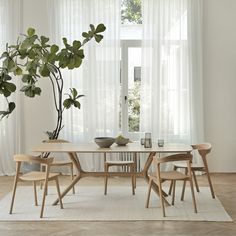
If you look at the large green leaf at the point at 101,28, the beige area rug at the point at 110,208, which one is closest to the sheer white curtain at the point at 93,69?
the large green leaf at the point at 101,28

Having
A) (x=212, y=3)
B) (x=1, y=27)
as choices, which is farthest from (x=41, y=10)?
(x=212, y=3)

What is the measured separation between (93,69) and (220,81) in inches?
83.6

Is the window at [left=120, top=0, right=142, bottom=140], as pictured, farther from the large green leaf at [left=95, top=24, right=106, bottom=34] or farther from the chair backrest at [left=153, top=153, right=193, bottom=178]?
the chair backrest at [left=153, top=153, right=193, bottom=178]

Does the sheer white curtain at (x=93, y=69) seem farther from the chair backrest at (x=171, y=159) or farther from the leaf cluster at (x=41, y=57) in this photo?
the chair backrest at (x=171, y=159)

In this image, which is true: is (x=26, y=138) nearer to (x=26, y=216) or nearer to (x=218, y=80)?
(x=26, y=216)

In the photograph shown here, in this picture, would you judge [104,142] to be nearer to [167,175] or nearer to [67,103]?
[167,175]

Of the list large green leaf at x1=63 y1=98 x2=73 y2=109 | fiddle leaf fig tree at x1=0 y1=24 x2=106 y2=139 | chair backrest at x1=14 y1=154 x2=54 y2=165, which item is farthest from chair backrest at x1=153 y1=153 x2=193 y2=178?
large green leaf at x1=63 y1=98 x2=73 y2=109

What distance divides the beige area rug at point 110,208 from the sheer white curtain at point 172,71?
144cm

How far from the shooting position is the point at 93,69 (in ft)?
22.7

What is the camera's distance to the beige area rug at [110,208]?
4.55 metres

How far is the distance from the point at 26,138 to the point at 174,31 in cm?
306

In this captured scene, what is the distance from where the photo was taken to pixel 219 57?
22.9ft

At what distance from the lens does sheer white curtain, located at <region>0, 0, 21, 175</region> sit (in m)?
6.96

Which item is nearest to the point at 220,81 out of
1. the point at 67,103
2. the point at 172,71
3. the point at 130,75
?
the point at 172,71
